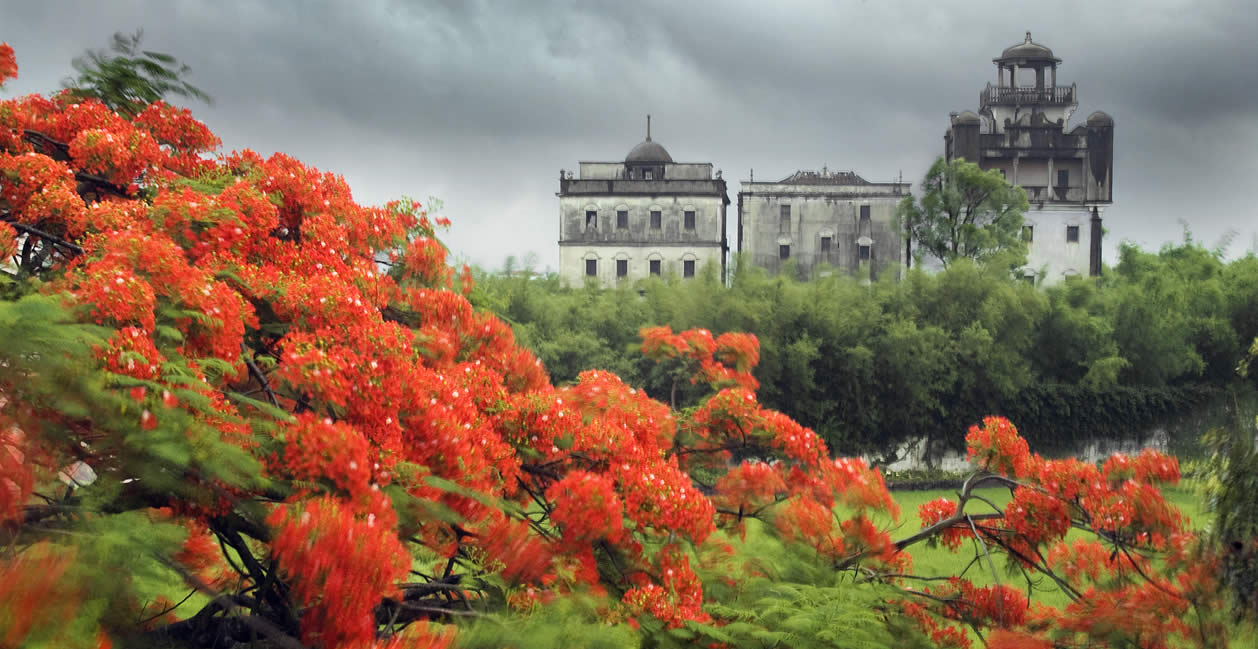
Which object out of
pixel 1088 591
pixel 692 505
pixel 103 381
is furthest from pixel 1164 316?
pixel 103 381

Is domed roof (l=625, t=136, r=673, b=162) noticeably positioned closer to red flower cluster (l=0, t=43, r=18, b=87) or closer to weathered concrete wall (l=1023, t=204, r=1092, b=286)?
weathered concrete wall (l=1023, t=204, r=1092, b=286)

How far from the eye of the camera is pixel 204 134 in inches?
175

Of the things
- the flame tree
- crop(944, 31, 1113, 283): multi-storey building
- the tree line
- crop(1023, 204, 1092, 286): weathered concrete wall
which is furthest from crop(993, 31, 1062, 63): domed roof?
the flame tree

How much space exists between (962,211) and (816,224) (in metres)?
8.53

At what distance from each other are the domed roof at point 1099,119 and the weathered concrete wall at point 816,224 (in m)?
6.36

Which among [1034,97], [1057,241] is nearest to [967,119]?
[1034,97]

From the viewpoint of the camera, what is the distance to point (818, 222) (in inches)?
1495

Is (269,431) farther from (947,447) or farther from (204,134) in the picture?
(947,447)

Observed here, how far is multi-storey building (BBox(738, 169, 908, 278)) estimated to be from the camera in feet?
124

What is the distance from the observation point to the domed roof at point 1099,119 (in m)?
36.1

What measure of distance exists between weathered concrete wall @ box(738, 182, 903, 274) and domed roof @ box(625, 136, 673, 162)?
9.60 feet

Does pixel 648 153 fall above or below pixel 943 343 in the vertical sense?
above

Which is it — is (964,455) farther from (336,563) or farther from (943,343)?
(336,563)

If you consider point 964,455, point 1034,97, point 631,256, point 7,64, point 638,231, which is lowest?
point 964,455
